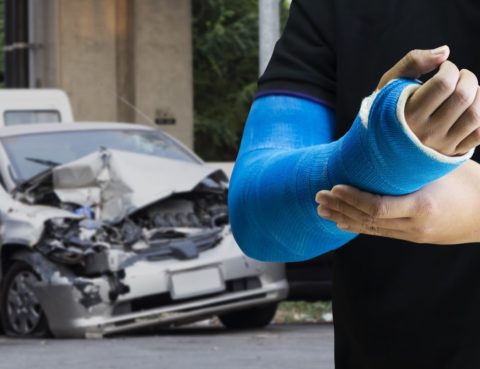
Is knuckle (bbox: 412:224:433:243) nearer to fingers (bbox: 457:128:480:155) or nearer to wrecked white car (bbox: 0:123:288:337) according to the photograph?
fingers (bbox: 457:128:480:155)

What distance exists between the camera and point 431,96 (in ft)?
3.37

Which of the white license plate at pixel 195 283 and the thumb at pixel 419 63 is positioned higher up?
the thumb at pixel 419 63

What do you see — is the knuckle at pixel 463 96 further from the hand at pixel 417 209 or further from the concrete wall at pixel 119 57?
the concrete wall at pixel 119 57

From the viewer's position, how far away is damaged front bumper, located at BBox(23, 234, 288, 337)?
9.21 m

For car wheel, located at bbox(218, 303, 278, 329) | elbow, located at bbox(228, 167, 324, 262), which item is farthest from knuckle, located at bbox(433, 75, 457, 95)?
car wheel, located at bbox(218, 303, 278, 329)

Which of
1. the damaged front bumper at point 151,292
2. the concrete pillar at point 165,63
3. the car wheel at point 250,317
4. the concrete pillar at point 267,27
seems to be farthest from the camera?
the concrete pillar at point 165,63

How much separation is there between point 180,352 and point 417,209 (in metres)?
7.40

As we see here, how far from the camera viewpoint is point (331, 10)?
1.48 m

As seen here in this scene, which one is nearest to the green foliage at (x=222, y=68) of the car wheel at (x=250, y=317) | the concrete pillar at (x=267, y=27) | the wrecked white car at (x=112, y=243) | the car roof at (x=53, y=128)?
the concrete pillar at (x=267, y=27)

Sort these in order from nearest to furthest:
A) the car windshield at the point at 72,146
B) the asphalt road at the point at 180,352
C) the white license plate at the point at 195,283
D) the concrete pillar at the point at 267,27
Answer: the asphalt road at the point at 180,352
the white license plate at the point at 195,283
the car windshield at the point at 72,146
the concrete pillar at the point at 267,27

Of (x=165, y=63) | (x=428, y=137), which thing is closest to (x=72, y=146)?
(x=428, y=137)

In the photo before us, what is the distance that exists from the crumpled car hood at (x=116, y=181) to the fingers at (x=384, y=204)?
29.7 ft

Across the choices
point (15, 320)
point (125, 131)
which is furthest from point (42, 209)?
point (125, 131)

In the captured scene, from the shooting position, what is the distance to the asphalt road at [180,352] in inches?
308
